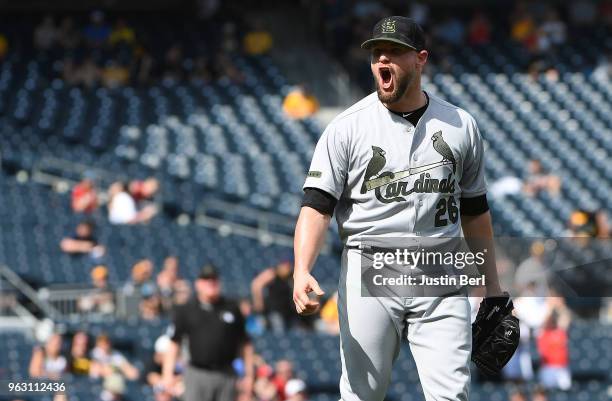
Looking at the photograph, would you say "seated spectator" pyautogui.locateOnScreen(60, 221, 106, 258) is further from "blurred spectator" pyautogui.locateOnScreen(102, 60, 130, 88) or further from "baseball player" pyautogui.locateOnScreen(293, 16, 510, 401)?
"baseball player" pyautogui.locateOnScreen(293, 16, 510, 401)

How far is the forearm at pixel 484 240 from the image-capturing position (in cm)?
508

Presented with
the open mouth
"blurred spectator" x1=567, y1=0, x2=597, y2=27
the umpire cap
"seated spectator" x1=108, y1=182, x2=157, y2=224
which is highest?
"blurred spectator" x1=567, y1=0, x2=597, y2=27

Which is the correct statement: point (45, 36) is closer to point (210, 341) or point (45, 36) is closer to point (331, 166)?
point (210, 341)

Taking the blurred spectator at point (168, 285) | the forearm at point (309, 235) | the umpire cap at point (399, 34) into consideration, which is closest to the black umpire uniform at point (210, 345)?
the forearm at point (309, 235)

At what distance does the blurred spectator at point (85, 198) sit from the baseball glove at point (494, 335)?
34.7 feet

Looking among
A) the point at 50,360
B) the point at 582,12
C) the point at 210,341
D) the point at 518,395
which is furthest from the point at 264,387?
the point at 582,12

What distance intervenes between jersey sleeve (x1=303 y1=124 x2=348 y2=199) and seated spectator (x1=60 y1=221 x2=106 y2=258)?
31.1 ft

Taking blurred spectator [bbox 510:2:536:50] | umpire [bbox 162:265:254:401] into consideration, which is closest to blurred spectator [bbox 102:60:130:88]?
blurred spectator [bbox 510:2:536:50]

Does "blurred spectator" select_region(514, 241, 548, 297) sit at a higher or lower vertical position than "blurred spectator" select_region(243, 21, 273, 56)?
lower

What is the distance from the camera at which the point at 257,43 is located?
877 inches

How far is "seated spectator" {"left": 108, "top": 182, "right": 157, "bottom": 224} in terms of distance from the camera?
15099 millimetres

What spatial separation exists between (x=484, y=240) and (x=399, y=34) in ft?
2.98

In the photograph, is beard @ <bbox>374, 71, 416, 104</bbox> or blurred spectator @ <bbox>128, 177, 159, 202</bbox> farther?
blurred spectator @ <bbox>128, 177, 159, 202</bbox>

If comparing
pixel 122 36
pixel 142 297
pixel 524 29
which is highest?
pixel 122 36
